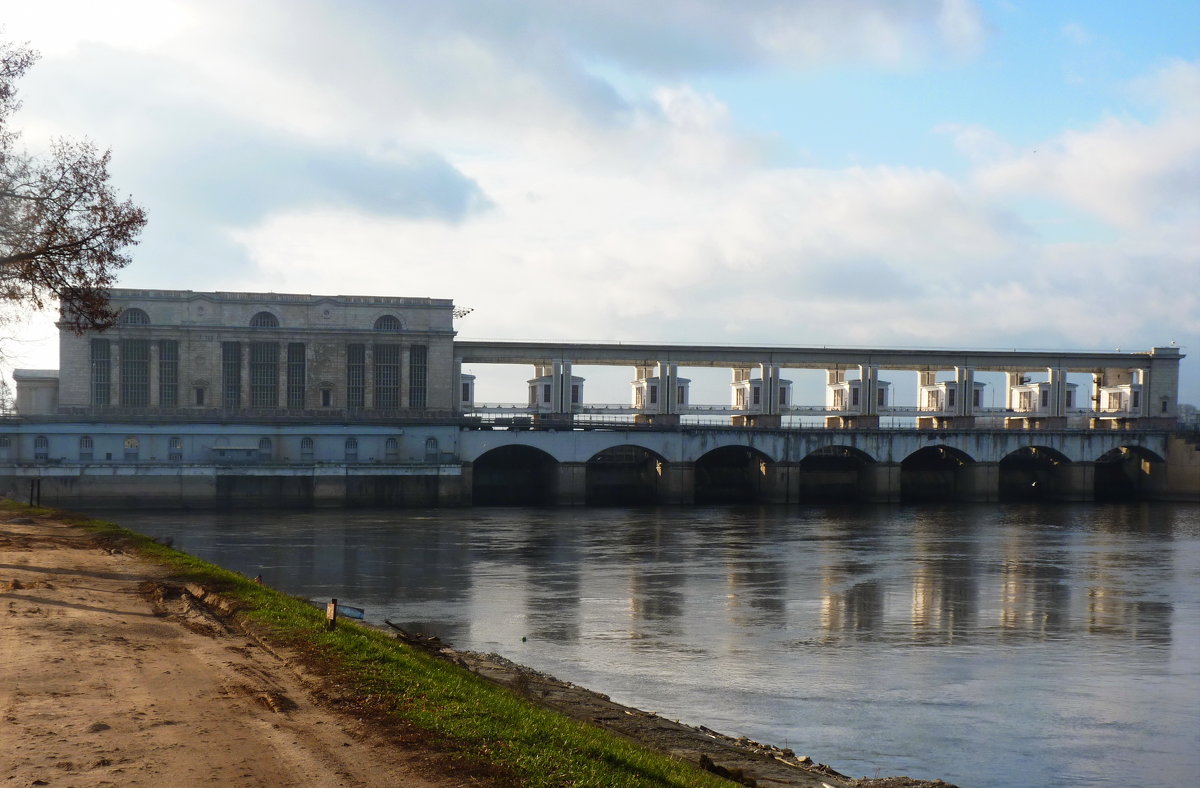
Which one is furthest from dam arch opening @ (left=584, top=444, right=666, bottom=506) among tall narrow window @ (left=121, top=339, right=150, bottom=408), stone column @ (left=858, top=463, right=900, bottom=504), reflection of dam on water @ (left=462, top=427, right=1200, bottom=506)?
tall narrow window @ (left=121, top=339, right=150, bottom=408)

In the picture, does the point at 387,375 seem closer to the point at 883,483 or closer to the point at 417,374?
the point at 417,374

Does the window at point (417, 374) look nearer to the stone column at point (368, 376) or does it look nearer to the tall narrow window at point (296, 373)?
the stone column at point (368, 376)

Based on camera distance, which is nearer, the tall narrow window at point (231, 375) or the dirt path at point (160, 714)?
the dirt path at point (160, 714)

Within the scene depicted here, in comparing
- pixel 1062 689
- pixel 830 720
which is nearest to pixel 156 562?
pixel 830 720

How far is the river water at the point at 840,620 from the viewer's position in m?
20.0

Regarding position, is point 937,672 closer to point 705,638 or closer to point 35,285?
point 705,638

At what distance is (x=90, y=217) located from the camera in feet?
85.7

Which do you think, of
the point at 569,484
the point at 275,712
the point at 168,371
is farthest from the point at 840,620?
the point at 168,371

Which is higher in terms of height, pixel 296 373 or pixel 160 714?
pixel 296 373

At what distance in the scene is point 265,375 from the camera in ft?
284

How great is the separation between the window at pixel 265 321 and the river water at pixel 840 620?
73.0 feet

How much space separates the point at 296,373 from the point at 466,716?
77.7 metres

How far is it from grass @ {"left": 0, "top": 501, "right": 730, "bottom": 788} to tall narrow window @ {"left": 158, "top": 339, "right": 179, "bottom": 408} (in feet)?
228

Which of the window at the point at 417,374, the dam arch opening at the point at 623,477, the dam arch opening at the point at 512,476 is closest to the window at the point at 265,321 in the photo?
the window at the point at 417,374
